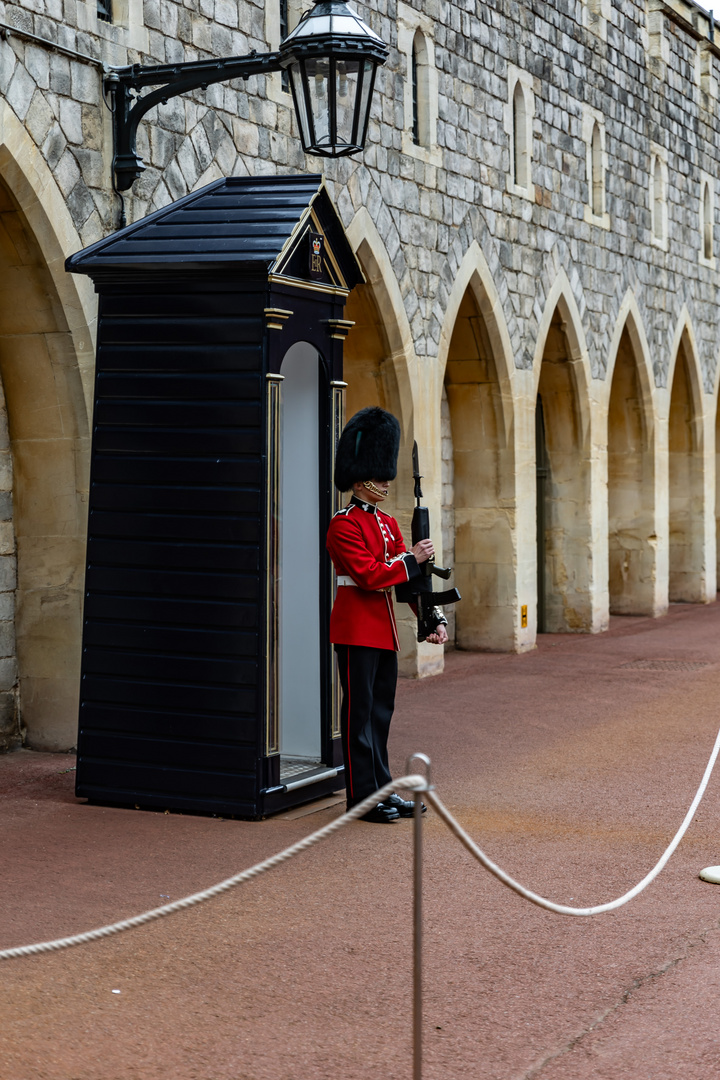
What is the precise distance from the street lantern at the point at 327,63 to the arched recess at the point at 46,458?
1345 mm

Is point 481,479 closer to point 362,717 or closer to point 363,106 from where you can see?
point 363,106

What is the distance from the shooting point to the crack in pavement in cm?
330

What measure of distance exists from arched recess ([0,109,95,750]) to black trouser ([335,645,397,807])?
1.97 metres

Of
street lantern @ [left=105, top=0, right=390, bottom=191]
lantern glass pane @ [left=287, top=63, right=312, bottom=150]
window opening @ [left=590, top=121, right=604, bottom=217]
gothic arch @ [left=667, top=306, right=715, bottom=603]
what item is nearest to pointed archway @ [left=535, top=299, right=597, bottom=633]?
window opening @ [left=590, top=121, right=604, bottom=217]

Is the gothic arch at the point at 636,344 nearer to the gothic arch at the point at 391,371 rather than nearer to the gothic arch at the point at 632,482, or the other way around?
the gothic arch at the point at 632,482

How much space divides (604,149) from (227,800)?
977 cm

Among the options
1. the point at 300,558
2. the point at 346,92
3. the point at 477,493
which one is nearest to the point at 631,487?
the point at 477,493

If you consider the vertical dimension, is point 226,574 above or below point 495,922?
above

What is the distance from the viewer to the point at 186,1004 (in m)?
3.65

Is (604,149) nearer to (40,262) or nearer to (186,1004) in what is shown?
(40,262)

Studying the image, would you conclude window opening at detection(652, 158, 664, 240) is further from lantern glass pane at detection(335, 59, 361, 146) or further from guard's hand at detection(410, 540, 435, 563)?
guard's hand at detection(410, 540, 435, 563)

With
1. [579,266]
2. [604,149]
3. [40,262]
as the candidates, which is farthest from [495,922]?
[604,149]

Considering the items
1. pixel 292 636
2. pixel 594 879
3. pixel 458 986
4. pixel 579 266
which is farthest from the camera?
pixel 579 266

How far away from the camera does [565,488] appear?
13281 millimetres
